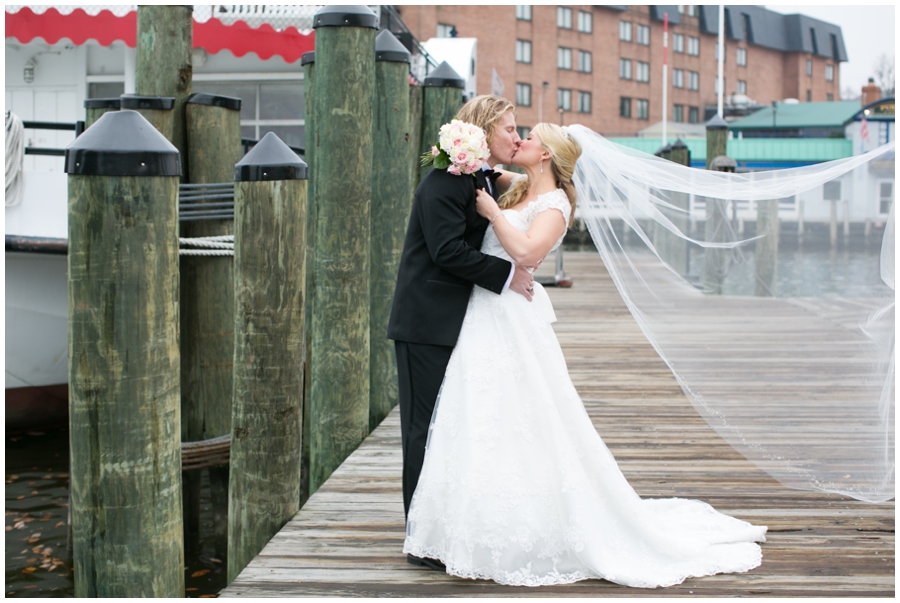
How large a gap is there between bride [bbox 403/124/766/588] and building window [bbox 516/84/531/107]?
45.2 m

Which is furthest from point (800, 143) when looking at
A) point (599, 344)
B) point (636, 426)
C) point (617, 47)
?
point (636, 426)

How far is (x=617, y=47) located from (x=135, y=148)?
52.5m

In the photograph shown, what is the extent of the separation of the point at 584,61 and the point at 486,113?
49379mm

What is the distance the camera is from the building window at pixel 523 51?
1853 inches

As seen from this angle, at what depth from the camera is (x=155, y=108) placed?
5.29 m

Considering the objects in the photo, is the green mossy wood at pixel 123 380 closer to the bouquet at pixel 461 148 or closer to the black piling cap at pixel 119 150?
the black piling cap at pixel 119 150

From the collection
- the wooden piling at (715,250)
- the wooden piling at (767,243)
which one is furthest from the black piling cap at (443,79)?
the wooden piling at (767,243)

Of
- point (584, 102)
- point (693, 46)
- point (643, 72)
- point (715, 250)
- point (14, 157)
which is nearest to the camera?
point (715, 250)

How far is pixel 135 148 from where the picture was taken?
251 centimetres

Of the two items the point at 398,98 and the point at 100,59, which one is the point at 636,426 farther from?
the point at 100,59

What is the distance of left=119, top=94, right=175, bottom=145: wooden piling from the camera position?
17.2ft

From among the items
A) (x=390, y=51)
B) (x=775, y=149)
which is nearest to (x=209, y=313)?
(x=390, y=51)

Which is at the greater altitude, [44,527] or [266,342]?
[266,342]

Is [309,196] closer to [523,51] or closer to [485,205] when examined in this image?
[485,205]
